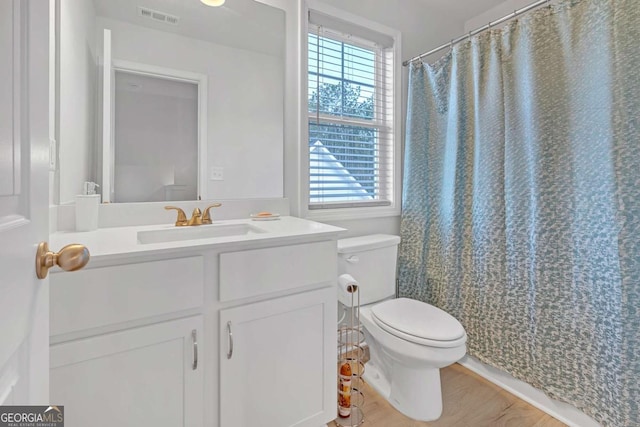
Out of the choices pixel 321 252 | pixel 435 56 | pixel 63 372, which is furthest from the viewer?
pixel 435 56

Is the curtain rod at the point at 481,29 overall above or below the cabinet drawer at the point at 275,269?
above

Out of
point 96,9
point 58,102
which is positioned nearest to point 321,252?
point 58,102

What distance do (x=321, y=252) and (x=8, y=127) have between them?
3.15ft

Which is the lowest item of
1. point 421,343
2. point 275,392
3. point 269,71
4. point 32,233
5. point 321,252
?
point 275,392

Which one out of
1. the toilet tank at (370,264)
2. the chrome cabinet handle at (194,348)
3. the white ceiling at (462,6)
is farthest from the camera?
the white ceiling at (462,6)

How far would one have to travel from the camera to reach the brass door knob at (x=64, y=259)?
1.65 feet

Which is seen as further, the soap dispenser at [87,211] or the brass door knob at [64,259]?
the soap dispenser at [87,211]

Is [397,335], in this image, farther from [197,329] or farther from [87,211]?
[87,211]

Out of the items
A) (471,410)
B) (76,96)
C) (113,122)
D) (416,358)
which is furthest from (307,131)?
(471,410)

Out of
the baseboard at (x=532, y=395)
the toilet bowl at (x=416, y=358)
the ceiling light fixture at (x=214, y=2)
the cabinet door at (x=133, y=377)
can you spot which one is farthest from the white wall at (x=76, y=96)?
the baseboard at (x=532, y=395)

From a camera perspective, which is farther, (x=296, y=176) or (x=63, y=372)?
(x=296, y=176)

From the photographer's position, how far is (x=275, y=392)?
46.2 inches

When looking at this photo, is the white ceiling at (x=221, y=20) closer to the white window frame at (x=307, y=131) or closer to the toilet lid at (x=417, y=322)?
the white window frame at (x=307, y=131)

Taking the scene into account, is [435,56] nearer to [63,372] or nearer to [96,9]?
[96,9]
